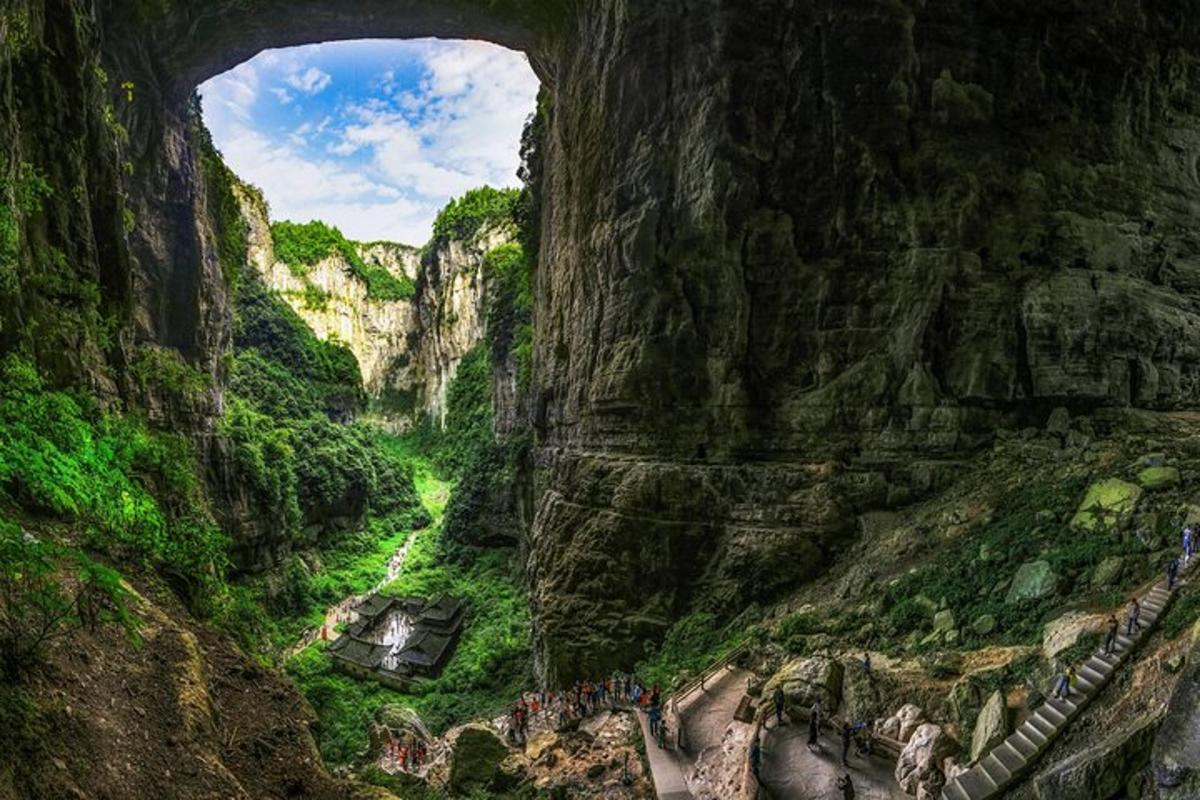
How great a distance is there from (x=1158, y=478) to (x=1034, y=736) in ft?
25.4

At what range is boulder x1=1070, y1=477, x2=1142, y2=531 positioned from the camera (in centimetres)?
1180

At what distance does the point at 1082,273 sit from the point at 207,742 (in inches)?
825

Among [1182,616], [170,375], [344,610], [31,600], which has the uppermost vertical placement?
[170,375]

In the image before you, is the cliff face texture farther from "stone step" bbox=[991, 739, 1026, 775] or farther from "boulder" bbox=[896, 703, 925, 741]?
"stone step" bbox=[991, 739, 1026, 775]

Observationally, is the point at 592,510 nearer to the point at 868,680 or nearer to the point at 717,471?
the point at 717,471

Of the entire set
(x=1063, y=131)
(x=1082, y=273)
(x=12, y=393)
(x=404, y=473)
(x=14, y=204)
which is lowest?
(x=404, y=473)

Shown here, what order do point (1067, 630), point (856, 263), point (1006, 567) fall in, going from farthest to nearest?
1. point (856, 263)
2. point (1006, 567)
3. point (1067, 630)

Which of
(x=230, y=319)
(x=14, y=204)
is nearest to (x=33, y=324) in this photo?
(x=14, y=204)

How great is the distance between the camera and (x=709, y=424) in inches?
707

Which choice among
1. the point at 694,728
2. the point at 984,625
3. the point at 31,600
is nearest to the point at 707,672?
the point at 694,728

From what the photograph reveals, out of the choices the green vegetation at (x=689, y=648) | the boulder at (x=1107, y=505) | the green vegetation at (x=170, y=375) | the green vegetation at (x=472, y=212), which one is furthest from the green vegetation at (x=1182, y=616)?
the green vegetation at (x=472, y=212)

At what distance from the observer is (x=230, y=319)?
32.3 metres

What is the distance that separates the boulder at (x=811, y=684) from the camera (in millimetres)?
11008

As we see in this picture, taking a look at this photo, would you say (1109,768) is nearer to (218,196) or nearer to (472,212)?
(218,196)
